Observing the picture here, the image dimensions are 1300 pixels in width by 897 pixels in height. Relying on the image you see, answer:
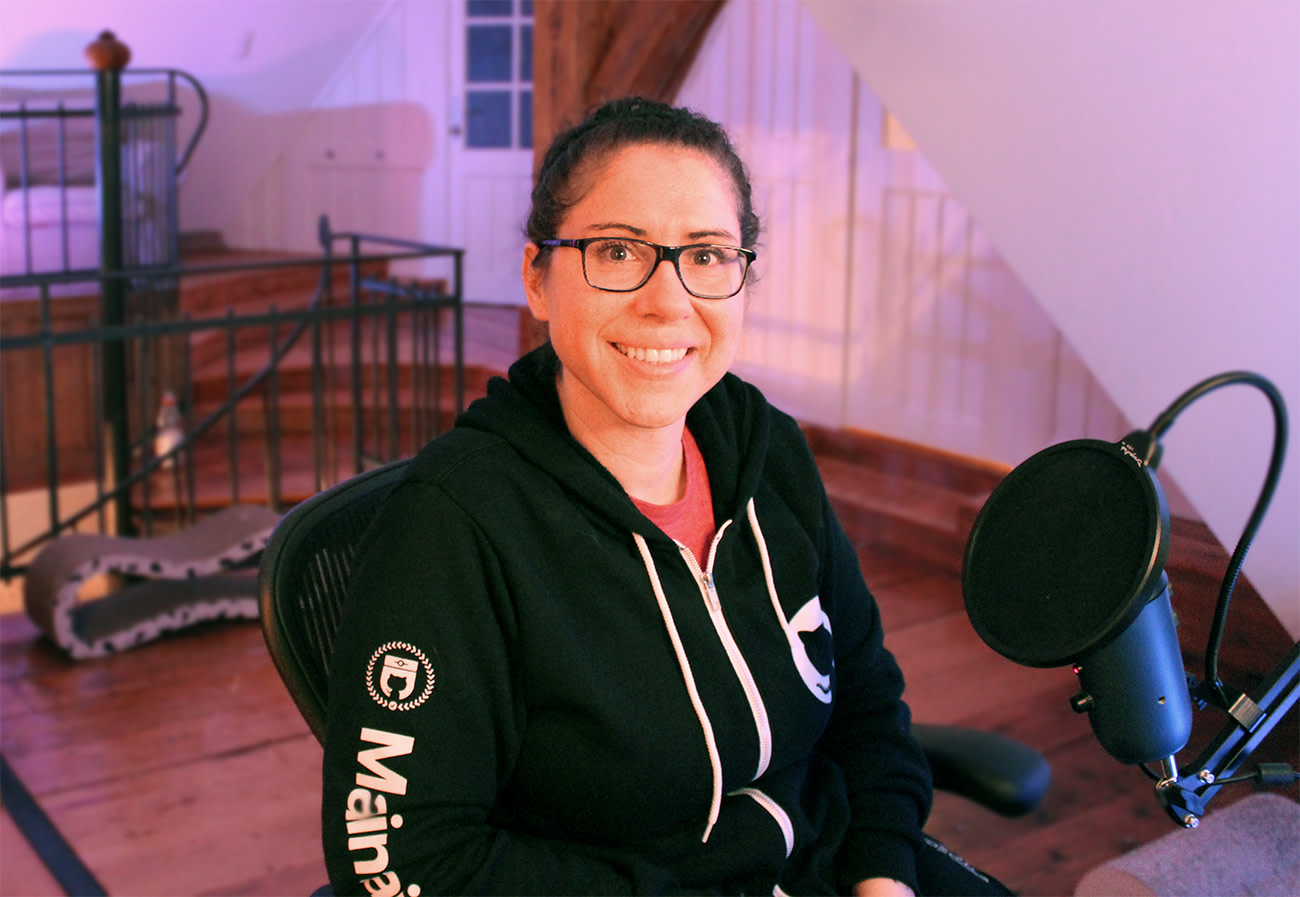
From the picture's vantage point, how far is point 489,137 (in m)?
6.87

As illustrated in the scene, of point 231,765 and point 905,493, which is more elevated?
point 905,493

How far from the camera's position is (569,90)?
304cm

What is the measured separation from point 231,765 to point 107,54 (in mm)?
3115

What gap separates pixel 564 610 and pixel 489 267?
19.9 feet

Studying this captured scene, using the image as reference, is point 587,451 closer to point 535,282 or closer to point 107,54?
point 535,282

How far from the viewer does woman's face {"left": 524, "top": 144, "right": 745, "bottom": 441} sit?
1089 millimetres

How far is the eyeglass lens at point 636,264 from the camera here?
109cm

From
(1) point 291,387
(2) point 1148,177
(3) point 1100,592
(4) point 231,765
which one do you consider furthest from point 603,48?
(1) point 291,387

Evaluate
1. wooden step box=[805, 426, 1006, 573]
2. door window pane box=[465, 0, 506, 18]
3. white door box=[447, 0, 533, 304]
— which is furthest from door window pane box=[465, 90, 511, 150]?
wooden step box=[805, 426, 1006, 573]

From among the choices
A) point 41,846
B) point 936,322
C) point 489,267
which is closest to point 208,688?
point 41,846

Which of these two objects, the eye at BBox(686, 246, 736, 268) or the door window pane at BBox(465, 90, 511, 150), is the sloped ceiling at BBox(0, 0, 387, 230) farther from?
the eye at BBox(686, 246, 736, 268)

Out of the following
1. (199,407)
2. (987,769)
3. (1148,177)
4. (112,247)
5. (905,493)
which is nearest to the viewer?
(987,769)

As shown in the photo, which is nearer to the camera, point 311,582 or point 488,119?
point 311,582

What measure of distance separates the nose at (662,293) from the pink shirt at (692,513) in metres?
0.17
